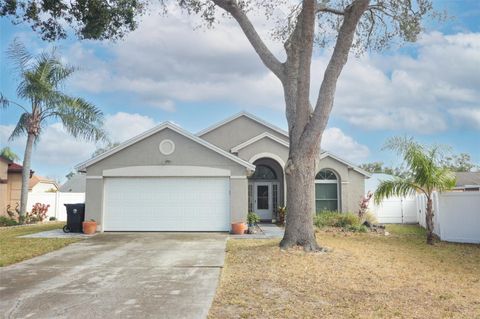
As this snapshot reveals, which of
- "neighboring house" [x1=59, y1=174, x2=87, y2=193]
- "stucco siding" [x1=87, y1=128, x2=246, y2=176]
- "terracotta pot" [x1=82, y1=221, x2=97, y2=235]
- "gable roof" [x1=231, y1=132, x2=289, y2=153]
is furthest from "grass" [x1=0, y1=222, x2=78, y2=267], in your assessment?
"neighboring house" [x1=59, y1=174, x2=87, y2=193]

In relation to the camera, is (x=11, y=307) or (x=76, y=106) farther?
(x=76, y=106)

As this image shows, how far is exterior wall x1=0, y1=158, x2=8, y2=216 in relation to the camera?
76.6ft

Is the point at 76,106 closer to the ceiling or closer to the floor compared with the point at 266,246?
closer to the ceiling

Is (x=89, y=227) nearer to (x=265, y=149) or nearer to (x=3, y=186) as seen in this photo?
(x=265, y=149)

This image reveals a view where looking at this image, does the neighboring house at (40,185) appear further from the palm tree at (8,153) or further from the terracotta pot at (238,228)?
the terracotta pot at (238,228)

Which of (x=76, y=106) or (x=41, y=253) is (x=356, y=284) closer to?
(x=41, y=253)

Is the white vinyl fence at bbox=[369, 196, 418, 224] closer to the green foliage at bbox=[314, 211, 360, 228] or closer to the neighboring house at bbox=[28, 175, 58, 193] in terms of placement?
the green foliage at bbox=[314, 211, 360, 228]

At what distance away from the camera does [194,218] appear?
17.4m

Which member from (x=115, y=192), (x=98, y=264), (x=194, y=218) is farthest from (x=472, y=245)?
(x=115, y=192)

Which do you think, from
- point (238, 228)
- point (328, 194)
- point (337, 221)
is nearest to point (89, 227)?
point (238, 228)

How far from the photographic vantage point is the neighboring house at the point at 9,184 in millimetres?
23469

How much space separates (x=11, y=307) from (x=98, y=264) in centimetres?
369

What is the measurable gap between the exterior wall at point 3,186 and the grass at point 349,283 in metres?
16.7

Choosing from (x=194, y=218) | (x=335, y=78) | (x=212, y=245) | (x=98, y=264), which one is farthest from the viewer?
(x=194, y=218)
